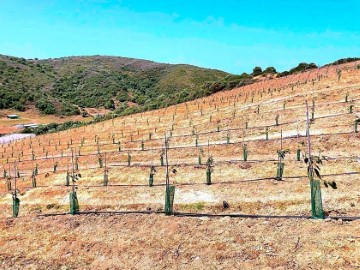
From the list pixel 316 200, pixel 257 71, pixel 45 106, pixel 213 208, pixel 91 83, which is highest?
pixel 91 83

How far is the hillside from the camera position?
111m

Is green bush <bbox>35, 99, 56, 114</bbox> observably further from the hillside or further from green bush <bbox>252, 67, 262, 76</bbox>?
green bush <bbox>252, 67, 262, 76</bbox>

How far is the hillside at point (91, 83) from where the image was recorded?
111125 mm

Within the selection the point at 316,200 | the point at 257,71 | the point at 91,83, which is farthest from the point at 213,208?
the point at 91,83

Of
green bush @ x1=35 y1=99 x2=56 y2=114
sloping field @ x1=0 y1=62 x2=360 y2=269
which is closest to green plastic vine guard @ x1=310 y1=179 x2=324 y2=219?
sloping field @ x1=0 y1=62 x2=360 y2=269

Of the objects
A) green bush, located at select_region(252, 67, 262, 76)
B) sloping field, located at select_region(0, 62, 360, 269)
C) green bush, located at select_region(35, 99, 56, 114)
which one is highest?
green bush, located at select_region(252, 67, 262, 76)

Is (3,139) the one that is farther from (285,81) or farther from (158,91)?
(158,91)

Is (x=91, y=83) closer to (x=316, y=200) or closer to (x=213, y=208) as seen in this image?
(x=213, y=208)

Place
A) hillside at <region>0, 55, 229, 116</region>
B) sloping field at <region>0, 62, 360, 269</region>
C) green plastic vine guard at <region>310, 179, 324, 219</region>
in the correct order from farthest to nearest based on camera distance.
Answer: hillside at <region>0, 55, 229, 116</region>, green plastic vine guard at <region>310, 179, 324, 219</region>, sloping field at <region>0, 62, 360, 269</region>

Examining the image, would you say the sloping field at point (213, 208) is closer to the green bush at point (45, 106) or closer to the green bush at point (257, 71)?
the green bush at point (257, 71)

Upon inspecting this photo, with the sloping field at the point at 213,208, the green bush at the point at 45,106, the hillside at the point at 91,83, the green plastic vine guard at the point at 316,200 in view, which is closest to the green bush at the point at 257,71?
the hillside at the point at 91,83

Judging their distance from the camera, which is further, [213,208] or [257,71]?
[257,71]

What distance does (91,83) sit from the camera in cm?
13938

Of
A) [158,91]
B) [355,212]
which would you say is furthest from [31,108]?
[355,212]
